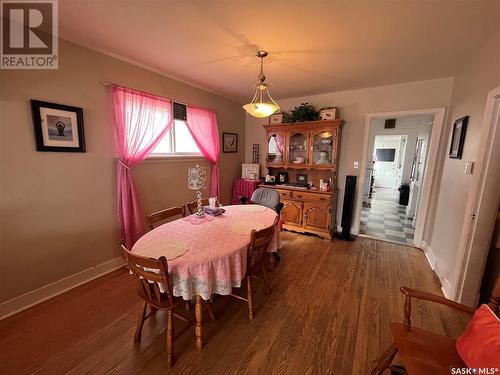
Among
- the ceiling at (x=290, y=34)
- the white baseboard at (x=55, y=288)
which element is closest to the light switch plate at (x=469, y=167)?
the ceiling at (x=290, y=34)

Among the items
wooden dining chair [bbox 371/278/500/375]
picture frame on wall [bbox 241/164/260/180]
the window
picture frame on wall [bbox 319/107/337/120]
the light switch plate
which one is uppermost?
picture frame on wall [bbox 319/107/337/120]

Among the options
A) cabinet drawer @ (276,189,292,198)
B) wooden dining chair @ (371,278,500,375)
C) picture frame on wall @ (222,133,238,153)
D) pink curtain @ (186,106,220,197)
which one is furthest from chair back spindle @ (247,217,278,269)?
picture frame on wall @ (222,133,238,153)

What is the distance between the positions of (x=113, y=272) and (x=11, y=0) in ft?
8.50

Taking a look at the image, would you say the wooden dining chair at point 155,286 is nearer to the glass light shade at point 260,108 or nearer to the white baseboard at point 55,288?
the white baseboard at point 55,288

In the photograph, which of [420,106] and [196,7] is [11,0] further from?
[420,106]

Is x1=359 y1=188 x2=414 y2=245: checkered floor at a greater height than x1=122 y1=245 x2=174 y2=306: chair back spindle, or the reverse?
x1=122 y1=245 x2=174 y2=306: chair back spindle

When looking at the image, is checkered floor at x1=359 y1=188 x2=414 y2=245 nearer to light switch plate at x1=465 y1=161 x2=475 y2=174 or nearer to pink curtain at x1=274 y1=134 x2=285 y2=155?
light switch plate at x1=465 y1=161 x2=475 y2=174

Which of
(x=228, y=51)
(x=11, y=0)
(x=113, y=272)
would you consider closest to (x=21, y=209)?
(x=113, y=272)

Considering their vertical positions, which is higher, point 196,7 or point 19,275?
point 196,7

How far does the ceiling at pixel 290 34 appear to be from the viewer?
153 centimetres

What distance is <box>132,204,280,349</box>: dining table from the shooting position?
1392mm

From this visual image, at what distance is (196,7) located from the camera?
5.08 feet

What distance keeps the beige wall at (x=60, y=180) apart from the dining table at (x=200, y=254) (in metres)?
1.05

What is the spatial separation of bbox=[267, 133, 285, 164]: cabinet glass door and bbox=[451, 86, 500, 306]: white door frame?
104 inches
